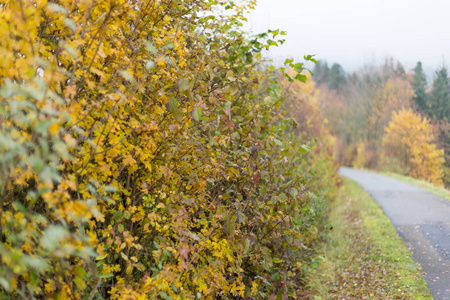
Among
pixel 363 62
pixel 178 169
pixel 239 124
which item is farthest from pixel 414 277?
pixel 363 62

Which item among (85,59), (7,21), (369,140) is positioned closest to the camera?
(7,21)

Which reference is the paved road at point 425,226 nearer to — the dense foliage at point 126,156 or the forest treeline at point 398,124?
the dense foliage at point 126,156

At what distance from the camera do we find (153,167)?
3.16 meters

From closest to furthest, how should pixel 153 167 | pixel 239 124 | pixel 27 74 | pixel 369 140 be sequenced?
pixel 27 74 < pixel 153 167 < pixel 239 124 < pixel 369 140

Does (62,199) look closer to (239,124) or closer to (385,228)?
(239,124)

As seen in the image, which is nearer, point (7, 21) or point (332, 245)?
point (7, 21)

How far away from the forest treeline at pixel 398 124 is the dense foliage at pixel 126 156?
21371 mm

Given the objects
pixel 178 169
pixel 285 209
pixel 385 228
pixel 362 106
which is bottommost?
pixel 385 228

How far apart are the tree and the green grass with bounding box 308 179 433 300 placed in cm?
1781

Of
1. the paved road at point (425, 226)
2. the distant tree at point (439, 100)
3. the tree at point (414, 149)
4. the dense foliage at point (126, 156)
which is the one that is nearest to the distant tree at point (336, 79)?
the distant tree at point (439, 100)

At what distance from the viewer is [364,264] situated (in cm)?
741

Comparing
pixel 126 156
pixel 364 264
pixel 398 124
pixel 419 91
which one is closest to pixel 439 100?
pixel 419 91

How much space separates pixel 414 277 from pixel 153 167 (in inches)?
200

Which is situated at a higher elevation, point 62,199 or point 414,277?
point 62,199
